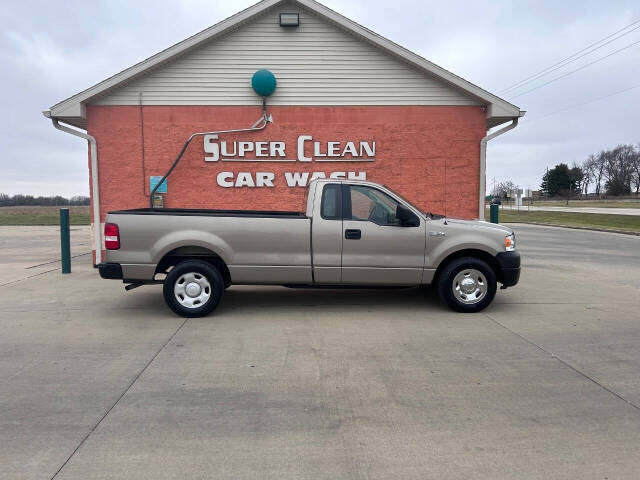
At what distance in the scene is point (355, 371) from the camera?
473 centimetres

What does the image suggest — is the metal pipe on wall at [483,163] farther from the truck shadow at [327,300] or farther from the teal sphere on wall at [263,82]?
the teal sphere on wall at [263,82]

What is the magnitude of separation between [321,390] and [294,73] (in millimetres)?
→ 8609

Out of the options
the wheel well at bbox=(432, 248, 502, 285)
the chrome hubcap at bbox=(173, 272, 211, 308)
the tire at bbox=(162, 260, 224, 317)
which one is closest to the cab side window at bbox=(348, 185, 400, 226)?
the wheel well at bbox=(432, 248, 502, 285)

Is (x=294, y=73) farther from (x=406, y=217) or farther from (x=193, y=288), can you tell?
(x=193, y=288)

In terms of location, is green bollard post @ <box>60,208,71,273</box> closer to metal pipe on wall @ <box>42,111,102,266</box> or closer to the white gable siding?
metal pipe on wall @ <box>42,111,102,266</box>

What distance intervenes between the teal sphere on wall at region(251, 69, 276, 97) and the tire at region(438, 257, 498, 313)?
240 inches

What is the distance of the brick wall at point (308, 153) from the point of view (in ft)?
36.5

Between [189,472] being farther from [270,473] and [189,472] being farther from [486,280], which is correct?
[486,280]

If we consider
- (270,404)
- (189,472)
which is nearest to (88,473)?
(189,472)

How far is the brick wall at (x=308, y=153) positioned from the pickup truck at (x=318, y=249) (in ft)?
14.3

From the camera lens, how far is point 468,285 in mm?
6996

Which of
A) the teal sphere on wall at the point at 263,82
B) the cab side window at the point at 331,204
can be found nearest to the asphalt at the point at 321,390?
the cab side window at the point at 331,204

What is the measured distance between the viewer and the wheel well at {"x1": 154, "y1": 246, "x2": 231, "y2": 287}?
6785 millimetres

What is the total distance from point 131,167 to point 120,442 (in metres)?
8.76
